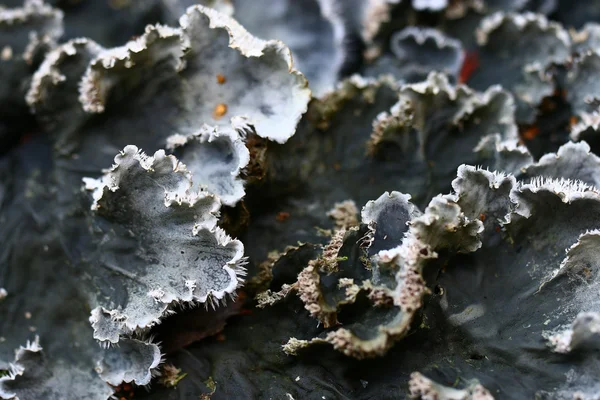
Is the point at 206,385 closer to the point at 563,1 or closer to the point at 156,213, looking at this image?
the point at 156,213

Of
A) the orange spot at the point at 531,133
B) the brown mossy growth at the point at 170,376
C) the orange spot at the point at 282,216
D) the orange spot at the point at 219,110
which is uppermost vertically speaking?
the orange spot at the point at 219,110

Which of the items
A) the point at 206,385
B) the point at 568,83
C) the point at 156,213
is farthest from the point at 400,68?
the point at 206,385

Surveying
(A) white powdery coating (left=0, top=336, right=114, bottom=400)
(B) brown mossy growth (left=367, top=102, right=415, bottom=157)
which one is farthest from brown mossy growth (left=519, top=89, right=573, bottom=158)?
(A) white powdery coating (left=0, top=336, right=114, bottom=400)

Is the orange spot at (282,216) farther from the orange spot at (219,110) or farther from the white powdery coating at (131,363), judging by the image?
the white powdery coating at (131,363)

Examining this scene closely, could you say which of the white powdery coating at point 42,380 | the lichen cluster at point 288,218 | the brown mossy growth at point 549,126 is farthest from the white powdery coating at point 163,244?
the brown mossy growth at point 549,126

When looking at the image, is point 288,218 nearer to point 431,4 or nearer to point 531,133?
point 531,133

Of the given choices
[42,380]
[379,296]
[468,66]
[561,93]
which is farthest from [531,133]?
[42,380]

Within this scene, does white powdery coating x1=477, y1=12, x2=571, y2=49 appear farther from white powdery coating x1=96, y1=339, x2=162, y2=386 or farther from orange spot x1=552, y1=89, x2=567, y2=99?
white powdery coating x1=96, y1=339, x2=162, y2=386
